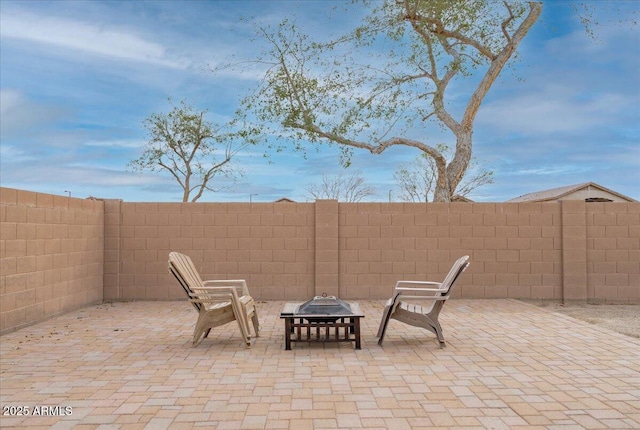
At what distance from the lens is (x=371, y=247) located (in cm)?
858

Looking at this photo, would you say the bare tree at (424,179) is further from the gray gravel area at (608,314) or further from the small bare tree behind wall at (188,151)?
the gray gravel area at (608,314)

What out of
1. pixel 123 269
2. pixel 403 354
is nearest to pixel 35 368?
pixel 403 354

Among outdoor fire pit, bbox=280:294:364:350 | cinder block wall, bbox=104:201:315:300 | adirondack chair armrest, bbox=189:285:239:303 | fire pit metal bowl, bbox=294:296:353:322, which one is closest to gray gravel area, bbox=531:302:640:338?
outdoor fire pit, bbox=280:294:364:350

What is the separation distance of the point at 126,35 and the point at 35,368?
704cm

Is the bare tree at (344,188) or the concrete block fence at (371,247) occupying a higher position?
the bare tree at (344,188)

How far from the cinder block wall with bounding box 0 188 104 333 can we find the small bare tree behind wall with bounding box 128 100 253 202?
13426 mm

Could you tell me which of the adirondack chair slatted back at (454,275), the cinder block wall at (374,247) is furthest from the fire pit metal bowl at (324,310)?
the cinder block wall at (374,247)

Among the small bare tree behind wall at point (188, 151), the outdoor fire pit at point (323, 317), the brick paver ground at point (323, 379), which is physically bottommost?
the brick paver ground at point (323, 379)

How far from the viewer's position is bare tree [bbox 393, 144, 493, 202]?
20.9 meters

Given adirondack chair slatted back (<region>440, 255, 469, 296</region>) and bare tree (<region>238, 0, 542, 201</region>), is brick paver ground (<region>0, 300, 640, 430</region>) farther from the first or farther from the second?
bare tree (<region>238, 0, 542, 201</region>)

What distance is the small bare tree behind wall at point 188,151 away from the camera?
21.7 m

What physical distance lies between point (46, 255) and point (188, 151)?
1587 cm

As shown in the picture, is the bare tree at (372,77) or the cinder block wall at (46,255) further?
the bare tree at (372,77)

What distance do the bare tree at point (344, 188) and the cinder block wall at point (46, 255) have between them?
1252cm
